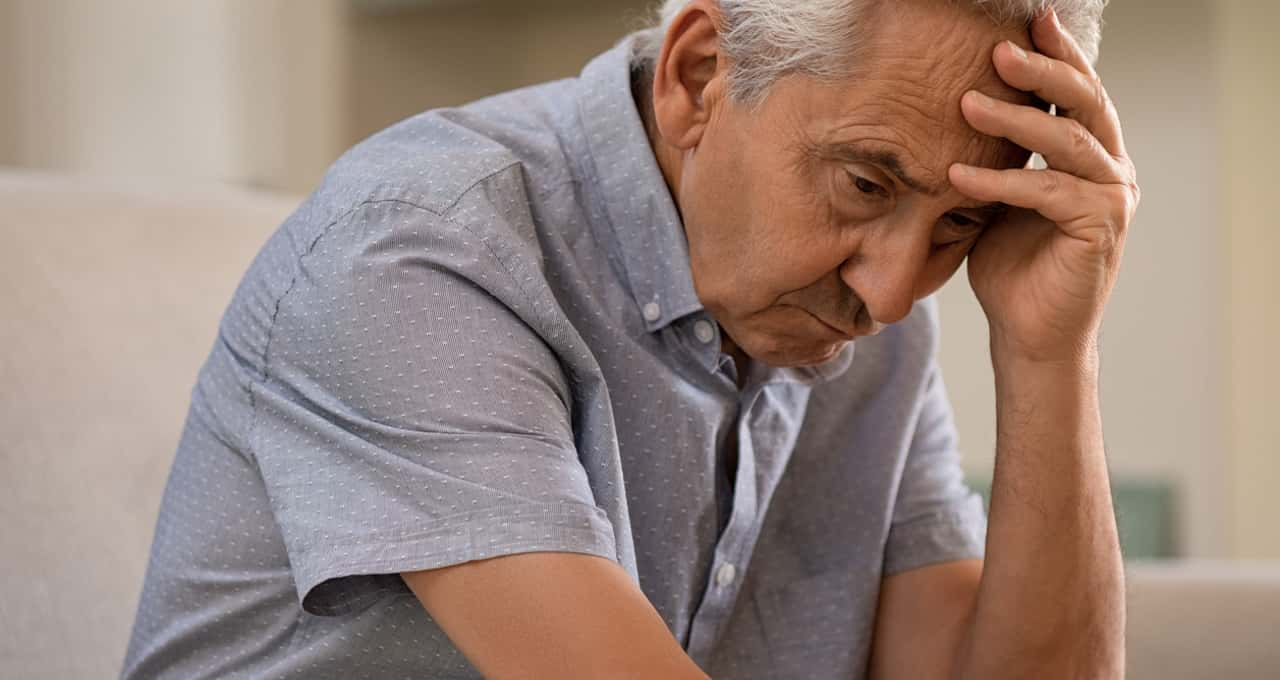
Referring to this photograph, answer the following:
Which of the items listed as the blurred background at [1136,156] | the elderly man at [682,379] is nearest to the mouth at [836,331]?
the elderly man at [682,379]

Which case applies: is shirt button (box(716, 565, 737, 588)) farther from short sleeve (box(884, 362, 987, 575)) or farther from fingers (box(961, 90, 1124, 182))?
fingers (box(961, 90, 1124, 182))

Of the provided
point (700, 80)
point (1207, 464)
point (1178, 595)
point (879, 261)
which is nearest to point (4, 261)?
point (700, 80)

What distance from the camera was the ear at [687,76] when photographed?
1037 millimetres

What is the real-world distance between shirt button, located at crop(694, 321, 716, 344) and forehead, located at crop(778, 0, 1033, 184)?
201 millimetres

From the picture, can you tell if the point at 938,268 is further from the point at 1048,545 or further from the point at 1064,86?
the point at 1048,545

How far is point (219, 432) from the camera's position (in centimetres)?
107

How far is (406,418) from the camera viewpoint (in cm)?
91

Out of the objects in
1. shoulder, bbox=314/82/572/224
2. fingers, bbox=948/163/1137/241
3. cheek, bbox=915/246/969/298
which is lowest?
cheek, bbox=915/246/969/298

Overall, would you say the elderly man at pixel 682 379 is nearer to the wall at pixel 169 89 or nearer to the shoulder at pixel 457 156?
the shoulder at pixel 457 156

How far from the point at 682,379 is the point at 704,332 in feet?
0.15

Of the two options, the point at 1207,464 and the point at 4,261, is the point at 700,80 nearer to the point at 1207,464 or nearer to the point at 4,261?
the point at 4,261

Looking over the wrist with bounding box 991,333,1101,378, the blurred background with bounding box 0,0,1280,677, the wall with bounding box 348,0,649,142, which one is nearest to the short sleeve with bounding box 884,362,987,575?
the wrist with bounding box 991,333,1101,378

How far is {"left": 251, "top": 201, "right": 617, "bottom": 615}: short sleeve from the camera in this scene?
89cm

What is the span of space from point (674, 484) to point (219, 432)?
1.12 feet
